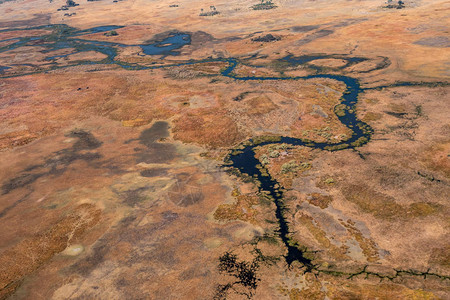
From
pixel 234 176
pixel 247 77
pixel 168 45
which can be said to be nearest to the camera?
pixel 234 176

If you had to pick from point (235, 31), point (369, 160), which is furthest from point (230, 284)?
point (235, 31)

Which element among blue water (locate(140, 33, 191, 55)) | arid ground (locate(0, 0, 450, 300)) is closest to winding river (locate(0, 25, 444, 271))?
blue water (locate(140, 33, 191, 55))

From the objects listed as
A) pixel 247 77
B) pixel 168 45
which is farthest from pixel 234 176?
pixel 168 45

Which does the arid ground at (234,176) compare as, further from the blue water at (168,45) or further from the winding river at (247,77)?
the blue water at (168,45)

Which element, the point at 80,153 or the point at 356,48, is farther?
the point at 356,48

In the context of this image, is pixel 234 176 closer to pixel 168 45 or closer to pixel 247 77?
pixel 247 77

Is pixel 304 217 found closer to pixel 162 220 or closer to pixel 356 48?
pixel 162 220

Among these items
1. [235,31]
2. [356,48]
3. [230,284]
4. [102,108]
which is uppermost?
[235,31]

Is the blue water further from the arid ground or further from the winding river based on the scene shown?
the arid ground

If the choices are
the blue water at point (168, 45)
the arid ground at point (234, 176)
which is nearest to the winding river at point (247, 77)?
the blue water at point (168, 45)
